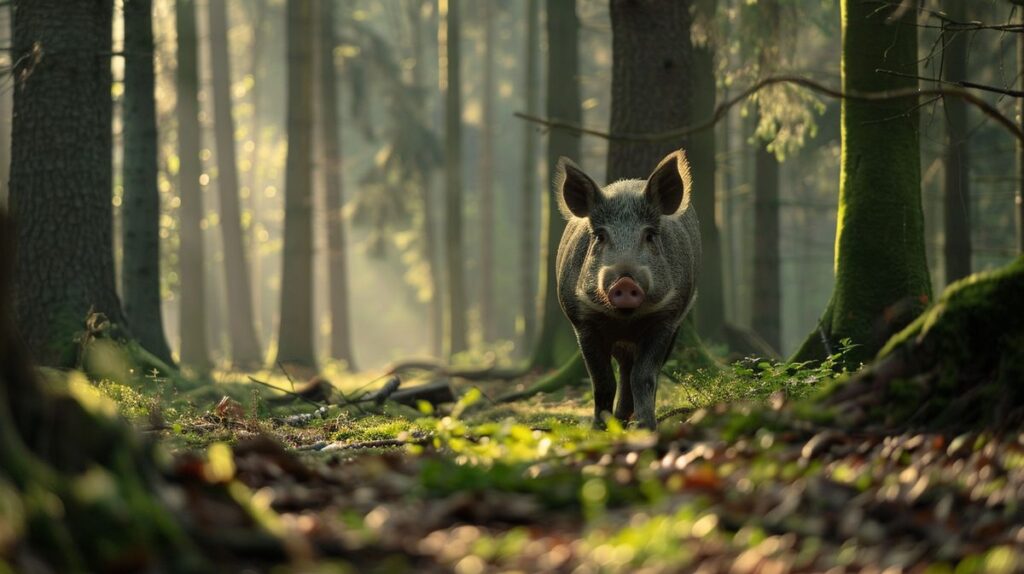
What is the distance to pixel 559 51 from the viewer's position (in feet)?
71.7

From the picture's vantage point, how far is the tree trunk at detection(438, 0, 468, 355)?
1199 inches

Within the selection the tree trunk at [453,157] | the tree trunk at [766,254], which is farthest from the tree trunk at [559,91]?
the tree trunk at [453,157]

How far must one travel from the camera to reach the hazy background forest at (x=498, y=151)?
19953 millimetres

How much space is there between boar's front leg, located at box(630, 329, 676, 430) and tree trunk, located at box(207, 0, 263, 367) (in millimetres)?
21335

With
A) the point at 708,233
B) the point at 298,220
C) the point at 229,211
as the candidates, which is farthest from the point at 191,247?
the point at 708,233

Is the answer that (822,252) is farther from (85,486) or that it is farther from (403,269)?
(85,486)

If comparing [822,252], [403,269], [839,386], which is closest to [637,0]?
[839,386]

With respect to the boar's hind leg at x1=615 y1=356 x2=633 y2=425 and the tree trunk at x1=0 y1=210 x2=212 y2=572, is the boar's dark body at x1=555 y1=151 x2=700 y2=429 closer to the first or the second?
the boar's hind leg at x1=615 y1=356 x2=633 y2=425

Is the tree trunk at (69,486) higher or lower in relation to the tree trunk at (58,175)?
lower

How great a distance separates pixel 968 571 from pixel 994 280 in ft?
7.84

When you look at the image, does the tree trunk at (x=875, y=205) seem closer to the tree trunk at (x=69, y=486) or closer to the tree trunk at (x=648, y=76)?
the tree trunk at (x=648, y=76)

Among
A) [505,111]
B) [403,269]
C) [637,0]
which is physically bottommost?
[403,269]

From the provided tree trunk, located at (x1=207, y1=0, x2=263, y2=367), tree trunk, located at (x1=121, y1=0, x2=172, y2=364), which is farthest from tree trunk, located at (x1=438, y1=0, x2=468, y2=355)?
tree trunk, located at (x1=121, y1=0, x2=172, y2=364)

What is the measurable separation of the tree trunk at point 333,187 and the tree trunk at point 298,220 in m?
7.72
